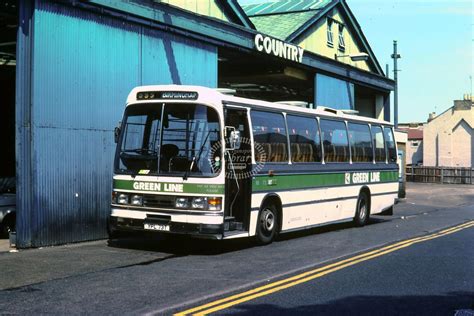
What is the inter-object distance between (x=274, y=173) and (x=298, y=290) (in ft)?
15.3

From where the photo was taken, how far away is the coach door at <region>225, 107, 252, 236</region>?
11.0 meters

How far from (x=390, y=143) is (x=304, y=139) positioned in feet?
19.0

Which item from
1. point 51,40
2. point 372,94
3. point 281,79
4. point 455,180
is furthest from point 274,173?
point 455,180

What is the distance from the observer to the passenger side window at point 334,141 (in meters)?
14.4

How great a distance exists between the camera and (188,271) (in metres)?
8.94

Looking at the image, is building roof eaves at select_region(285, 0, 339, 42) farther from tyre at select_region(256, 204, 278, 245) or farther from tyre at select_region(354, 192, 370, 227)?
tyre at select_region(256, 204, 278, 245)

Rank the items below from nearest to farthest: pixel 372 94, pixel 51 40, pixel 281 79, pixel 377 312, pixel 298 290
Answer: pixel 377 312
pixel 298 290
pixel 51 40
pixel 281 79
pixel 372 94

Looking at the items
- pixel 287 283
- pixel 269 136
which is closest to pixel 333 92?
pixel 269 136

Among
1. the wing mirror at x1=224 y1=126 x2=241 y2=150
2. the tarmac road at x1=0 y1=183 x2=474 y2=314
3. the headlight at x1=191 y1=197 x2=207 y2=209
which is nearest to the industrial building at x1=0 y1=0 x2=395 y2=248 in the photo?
the tarmac road at x1=0 y1=183 x2=474 y2=314

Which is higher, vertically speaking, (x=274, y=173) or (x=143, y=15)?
(x=143, y=15)

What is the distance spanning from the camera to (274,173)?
39.7ft

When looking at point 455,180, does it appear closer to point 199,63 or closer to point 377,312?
point 199,63

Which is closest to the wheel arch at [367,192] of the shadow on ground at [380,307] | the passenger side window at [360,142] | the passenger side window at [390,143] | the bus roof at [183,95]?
the passenger side window at [360,142]

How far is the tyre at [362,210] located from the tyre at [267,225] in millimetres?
4540
